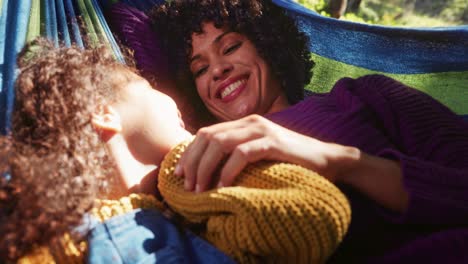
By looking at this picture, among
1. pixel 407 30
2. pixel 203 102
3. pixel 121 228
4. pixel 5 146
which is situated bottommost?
pixel 203 102

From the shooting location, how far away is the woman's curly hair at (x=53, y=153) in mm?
716

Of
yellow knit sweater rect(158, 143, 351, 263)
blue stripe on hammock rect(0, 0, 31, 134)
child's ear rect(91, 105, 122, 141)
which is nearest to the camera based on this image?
yellow knit sweater rect(158, 143, 351, 263)

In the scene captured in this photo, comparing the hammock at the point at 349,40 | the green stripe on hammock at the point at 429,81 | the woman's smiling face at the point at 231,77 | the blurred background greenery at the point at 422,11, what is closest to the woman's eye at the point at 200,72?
the woman's smiling face at the point at 231,77

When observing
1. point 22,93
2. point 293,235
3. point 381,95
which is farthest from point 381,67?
point 22,93

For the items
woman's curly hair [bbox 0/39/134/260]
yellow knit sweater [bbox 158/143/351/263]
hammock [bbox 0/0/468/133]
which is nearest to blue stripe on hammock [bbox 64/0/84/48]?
hammock [bbox 0/0/468/133]

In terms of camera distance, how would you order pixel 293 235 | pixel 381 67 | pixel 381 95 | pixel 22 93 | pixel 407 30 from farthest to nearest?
pixel 381 67 < pixel 407 30 < pixel 381 95 < pixel 22 93 < pixel 293 235

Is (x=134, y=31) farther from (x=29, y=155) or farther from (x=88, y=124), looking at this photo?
(x=29, y=155)

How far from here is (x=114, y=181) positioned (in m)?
0.93

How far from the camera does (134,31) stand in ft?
5.43

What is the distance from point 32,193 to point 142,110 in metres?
0.36

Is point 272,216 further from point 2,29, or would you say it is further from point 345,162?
point 2,29

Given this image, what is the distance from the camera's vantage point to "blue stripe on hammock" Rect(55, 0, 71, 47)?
4.49 feet

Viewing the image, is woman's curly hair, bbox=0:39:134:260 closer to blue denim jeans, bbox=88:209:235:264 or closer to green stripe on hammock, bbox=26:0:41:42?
blue denim jeans, bbox=88:209:235:264

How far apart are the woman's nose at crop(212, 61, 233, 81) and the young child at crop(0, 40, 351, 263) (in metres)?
0.48
